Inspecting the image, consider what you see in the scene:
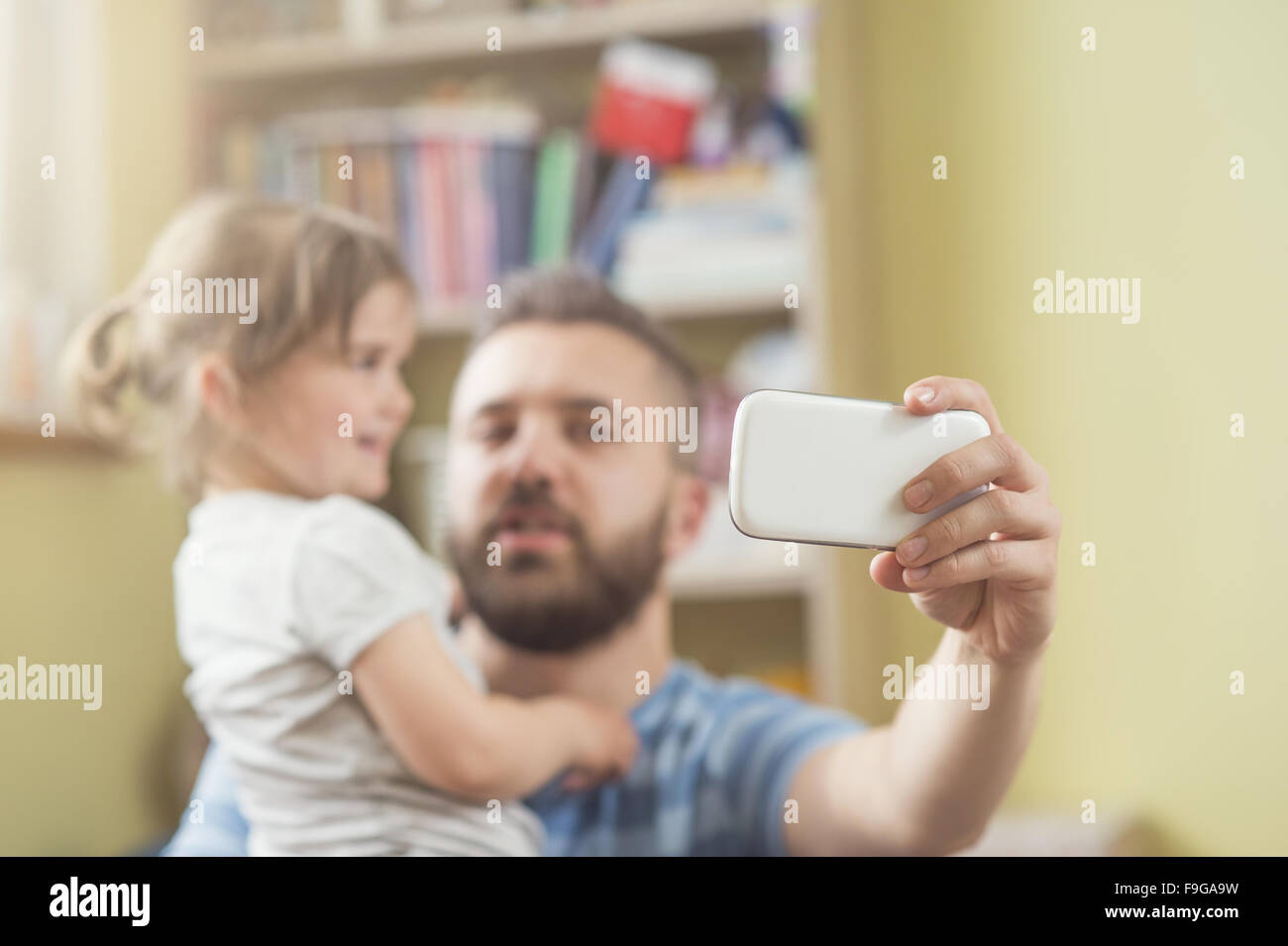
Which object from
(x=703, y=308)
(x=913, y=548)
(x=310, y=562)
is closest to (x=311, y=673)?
(x=310, y=562)

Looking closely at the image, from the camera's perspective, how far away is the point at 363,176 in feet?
2.86

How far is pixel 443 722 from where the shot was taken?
1.52 feet

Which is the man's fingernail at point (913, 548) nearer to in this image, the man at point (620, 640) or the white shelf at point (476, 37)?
the man at point (620, 640)

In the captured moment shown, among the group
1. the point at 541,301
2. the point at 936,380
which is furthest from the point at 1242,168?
the point at 541,301

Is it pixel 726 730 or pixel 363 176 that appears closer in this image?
pixel 726 730

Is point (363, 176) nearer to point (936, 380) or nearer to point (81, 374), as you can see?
point (81, 374)

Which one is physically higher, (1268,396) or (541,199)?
(541,199)

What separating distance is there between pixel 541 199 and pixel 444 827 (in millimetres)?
651

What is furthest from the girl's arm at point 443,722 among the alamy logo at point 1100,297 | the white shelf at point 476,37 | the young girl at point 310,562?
the white shelf at point 476,37

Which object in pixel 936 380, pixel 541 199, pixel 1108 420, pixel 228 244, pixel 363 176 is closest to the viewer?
pixel 936 380

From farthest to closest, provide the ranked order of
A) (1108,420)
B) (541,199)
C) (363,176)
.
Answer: (541,199), (363,176), (1108,420)

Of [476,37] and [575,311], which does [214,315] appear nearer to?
[575,311]
